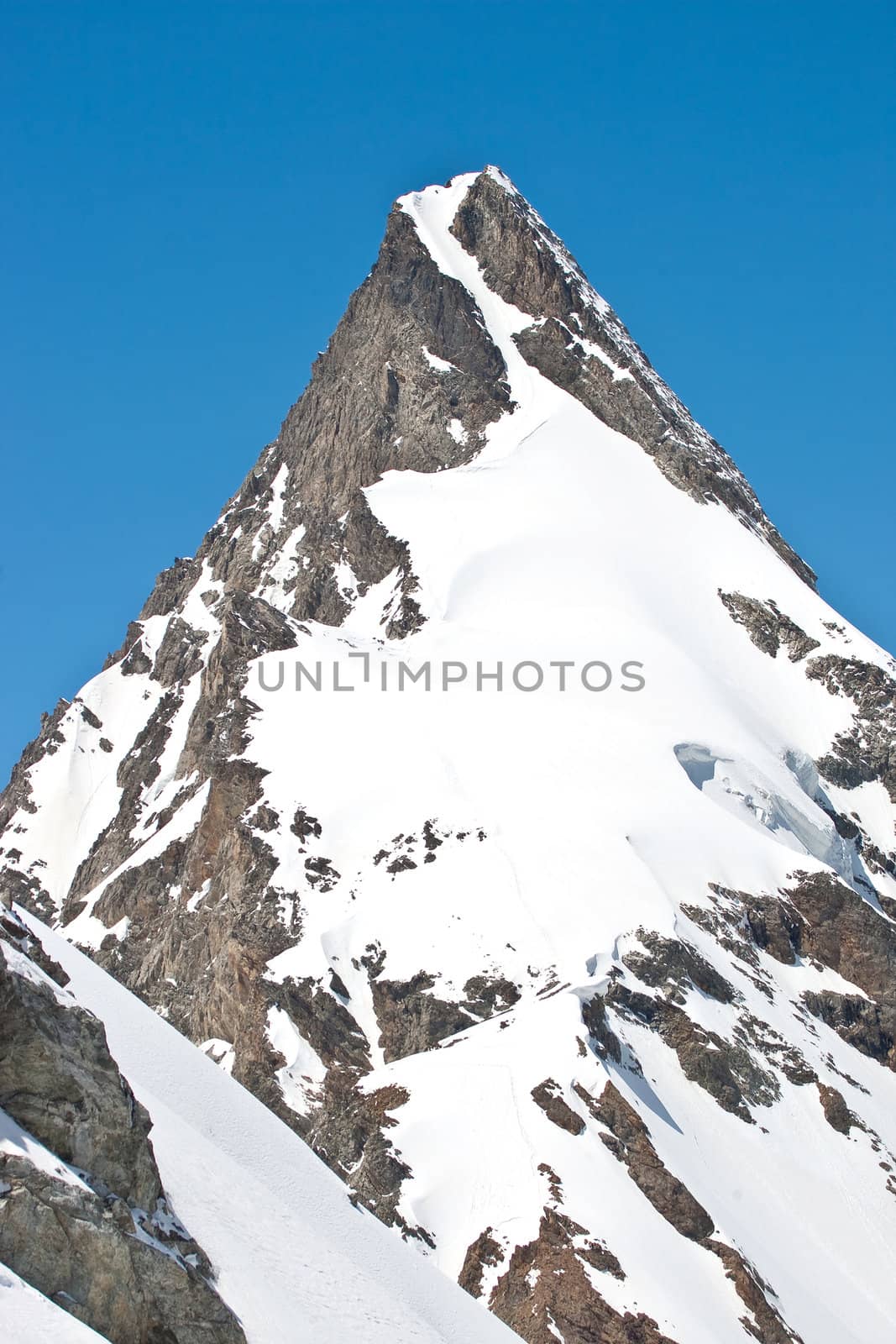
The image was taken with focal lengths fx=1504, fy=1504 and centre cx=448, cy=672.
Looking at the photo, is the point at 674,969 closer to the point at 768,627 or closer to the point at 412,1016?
the point at 412,1016

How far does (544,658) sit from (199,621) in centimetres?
4008

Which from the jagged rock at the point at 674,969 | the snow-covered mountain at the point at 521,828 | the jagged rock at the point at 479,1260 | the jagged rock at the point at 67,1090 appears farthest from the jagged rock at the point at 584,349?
the jagged rock at the point at 67,1090

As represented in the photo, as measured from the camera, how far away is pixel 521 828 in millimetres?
66438

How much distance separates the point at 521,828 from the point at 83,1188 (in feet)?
170

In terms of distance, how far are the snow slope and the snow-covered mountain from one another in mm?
771

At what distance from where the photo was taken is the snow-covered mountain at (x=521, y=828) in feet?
155

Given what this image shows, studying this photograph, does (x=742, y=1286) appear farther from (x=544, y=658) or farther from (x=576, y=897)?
(x=544, y=658)

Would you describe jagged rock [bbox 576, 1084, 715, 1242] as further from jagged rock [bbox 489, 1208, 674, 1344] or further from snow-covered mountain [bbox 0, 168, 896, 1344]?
jagged rock [bbox 489, 1208, 674, 1344]

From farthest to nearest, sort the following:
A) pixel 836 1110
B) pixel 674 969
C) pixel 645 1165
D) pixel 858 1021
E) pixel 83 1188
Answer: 1. pixel 858 1021
2. pixel 674 969
3. pixel 836 1110
4. pixel 645 1165
5. pixel 83 1188

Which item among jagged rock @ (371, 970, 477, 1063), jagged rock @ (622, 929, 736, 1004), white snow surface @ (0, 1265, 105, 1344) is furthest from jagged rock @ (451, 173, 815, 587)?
white snow surface @ (0, 1265, 105, 1344)

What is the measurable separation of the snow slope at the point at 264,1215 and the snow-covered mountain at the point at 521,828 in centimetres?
77

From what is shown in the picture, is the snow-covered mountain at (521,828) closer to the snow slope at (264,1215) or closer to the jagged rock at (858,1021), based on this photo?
the jagged rock at (858,1021)

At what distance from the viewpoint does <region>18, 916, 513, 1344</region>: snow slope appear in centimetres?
1844

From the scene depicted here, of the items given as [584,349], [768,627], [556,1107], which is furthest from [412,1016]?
[584,349]
